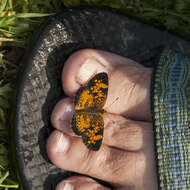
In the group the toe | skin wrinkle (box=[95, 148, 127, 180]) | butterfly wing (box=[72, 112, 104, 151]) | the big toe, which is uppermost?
the big toe

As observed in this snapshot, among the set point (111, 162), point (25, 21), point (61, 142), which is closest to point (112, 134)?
point (111, 162)

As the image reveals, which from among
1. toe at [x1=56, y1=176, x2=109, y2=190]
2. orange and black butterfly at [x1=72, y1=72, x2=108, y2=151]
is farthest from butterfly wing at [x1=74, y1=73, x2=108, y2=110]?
toe at [x1=56, y1=176, x2=109, y2=190]

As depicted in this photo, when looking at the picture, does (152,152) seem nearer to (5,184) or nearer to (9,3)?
(5,184)

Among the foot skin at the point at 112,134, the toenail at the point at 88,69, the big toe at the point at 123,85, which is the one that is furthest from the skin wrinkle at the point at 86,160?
the toenail at the point at 88,69

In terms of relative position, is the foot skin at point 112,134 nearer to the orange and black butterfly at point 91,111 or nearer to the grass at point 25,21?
the orange and black butterfly at point 91,111

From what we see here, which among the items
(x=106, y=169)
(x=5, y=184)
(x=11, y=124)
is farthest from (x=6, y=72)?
(x=106, y=169)

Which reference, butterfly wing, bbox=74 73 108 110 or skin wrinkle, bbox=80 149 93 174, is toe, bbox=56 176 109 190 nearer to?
skin wrinkle, bbox=80 149 93 174
